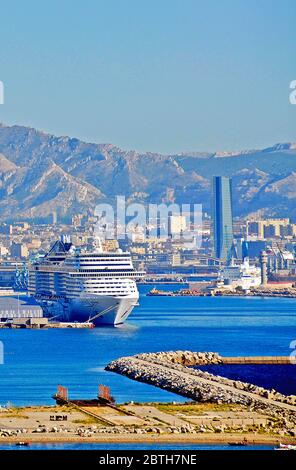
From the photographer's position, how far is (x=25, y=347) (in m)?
23.4

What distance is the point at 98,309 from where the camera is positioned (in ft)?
97.1

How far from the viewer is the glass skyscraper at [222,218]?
68.2m

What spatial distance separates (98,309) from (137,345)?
5.54 meters

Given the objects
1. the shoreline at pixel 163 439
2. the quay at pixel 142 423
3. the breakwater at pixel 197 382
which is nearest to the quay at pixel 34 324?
the breakwater at pixel 197 382

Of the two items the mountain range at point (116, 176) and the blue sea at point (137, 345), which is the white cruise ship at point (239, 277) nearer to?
the blue sea at point (137, 345)

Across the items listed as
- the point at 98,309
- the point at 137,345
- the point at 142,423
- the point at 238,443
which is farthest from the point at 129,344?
the point at 238,443

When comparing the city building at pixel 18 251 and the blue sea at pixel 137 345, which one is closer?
the blue sea at pixel 137 345

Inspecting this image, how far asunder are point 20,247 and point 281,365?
146 ft

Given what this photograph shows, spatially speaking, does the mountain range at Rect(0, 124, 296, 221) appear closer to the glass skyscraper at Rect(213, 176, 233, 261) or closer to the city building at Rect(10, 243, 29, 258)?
the glass skyscraper at Rect(213, 176, 233, 261)

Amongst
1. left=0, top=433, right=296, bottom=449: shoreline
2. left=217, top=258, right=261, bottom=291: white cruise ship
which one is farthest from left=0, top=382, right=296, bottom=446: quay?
left=217, top=258, right=261, bottom=291: white cruise ship

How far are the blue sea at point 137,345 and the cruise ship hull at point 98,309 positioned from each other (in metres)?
0.40

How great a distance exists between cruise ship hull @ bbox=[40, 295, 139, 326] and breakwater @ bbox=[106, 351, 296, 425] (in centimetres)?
835

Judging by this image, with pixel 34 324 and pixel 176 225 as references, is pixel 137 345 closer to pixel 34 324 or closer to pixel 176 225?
pixel 34 324
